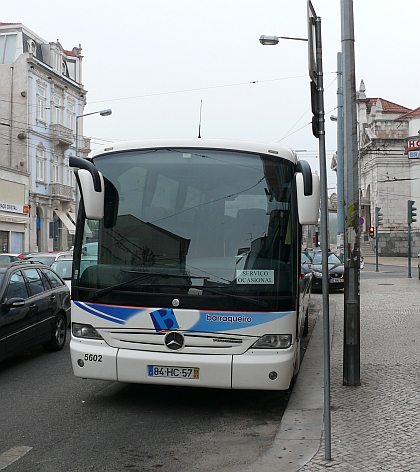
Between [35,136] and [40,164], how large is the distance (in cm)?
206

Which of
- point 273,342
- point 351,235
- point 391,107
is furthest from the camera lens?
point 391,107

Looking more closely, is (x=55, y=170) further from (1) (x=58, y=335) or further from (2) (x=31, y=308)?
(2) (x=31, y=308)

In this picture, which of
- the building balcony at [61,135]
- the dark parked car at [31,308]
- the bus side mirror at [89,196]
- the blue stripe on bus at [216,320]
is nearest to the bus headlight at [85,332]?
the blue stripe on bus at [216,320]

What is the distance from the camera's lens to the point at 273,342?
272 inches

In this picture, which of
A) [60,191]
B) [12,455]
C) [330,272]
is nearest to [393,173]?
[60,191]

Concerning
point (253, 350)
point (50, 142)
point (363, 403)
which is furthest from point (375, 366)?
point (50, 142)

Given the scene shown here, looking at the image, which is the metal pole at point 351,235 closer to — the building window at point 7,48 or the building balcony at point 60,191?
the building balcony at point 60,191

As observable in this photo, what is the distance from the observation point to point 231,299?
22.4ft

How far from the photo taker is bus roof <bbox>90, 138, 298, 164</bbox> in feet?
24.0

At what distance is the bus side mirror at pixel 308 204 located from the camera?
6.78m

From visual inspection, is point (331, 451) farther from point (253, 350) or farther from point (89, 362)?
point (89, 362)

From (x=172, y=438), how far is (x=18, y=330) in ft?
12.9

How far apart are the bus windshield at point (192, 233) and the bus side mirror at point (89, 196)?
0.16m

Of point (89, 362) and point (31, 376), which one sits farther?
point (31, 376)
